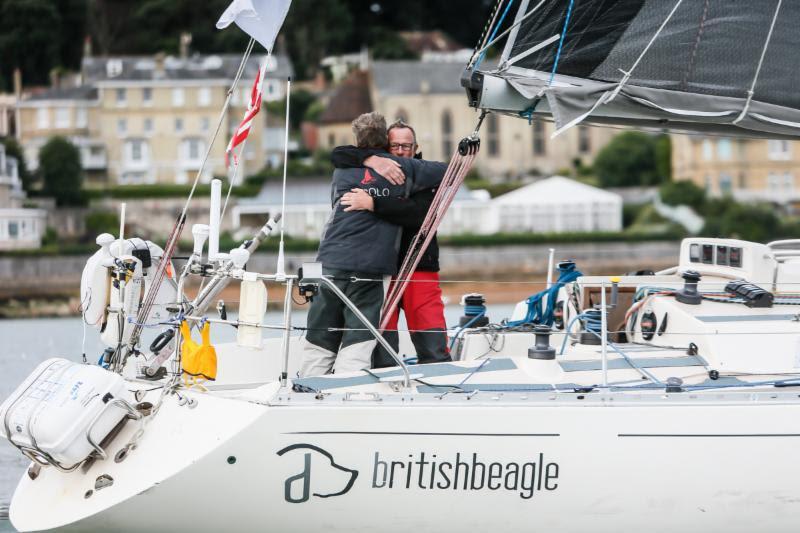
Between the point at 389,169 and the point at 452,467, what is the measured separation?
66.4 inches

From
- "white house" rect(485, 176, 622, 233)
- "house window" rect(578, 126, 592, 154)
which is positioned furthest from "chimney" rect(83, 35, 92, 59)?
"white house" rect(485, 176, 622, 233)

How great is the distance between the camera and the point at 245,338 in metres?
6.96

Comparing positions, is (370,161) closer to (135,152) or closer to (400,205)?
(400,205)

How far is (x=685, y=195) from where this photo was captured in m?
68.8

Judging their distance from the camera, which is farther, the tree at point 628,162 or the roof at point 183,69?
the roof at point 183,69

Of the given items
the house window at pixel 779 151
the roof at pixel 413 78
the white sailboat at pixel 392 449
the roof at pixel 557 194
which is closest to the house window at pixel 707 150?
the house window at pixel 779 151

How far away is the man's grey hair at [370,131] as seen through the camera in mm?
7641

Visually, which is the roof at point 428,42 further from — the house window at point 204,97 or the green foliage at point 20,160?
the green foliage at point 20,160

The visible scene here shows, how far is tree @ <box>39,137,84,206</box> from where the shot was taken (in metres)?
71.0

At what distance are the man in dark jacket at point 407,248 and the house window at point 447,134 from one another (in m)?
75.1

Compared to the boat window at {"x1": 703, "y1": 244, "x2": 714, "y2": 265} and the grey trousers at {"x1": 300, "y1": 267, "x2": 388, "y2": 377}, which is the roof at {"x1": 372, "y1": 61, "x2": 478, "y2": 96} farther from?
the grey trousers at {"x1": 300, "y1": 267, "x2": 388, "y2": 377}

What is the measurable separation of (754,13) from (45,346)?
67.2 feet

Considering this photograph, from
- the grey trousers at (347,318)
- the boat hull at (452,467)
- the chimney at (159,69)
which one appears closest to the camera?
the boat hull at (452,467)

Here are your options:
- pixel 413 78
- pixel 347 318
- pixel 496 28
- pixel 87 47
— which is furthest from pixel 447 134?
pixel 347 318
